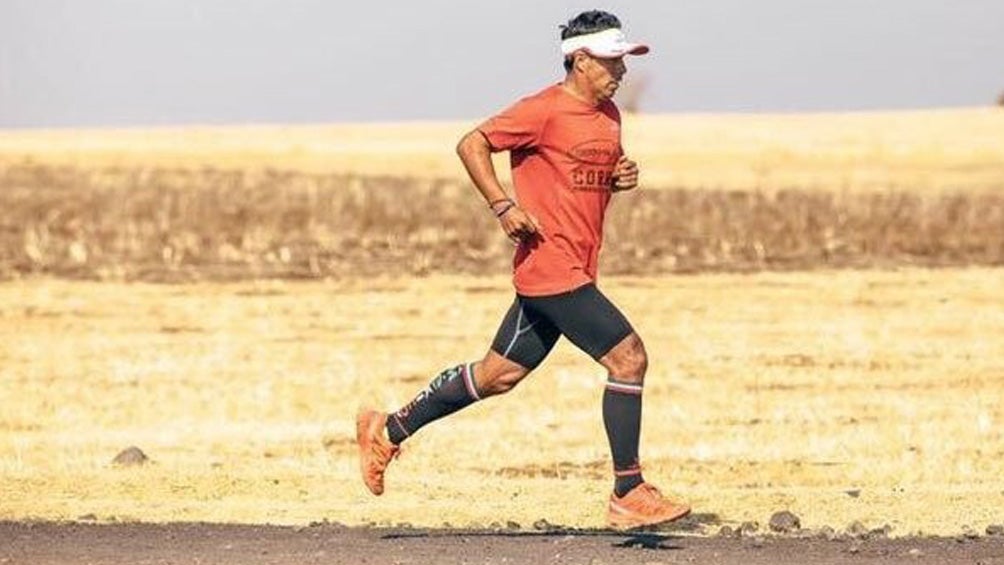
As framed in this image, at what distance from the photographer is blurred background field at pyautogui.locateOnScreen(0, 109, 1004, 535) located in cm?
1510

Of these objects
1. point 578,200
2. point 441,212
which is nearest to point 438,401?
point 578,200

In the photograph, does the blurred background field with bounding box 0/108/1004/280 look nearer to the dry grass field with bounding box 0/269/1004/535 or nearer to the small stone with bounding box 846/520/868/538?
the dry grass field with bounding box 0/269/1004/535

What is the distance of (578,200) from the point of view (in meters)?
10.8

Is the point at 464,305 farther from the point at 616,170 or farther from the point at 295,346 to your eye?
the point at 616,170

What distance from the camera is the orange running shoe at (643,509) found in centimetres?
1105

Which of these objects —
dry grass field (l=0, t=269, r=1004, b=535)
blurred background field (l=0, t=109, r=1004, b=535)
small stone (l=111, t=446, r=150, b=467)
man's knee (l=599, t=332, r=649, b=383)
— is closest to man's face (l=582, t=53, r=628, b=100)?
man's knee (l=599, t=332, r=649, b=383)

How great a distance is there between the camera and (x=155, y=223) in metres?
43.2

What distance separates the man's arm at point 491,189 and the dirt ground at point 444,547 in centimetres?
134

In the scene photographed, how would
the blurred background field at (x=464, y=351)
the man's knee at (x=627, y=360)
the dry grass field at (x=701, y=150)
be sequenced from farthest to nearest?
the dry grass field at (x=701, y=150), the blurred background field at (x=464, y=351), the man's knee at (x=627, y=360)

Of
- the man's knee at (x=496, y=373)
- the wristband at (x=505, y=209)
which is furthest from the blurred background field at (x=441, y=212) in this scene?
the wristband at (x=505, y=209)

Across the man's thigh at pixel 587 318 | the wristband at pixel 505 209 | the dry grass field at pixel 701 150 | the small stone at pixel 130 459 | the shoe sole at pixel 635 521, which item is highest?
the wristband at pixel 505 209

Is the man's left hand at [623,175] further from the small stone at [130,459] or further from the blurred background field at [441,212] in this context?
the blurred background field at [441,212]

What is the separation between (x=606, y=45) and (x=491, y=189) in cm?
76

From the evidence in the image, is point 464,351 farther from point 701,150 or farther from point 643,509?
point 701,150
